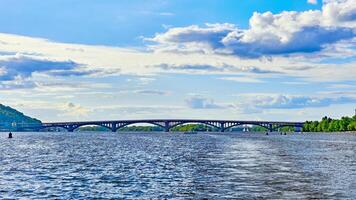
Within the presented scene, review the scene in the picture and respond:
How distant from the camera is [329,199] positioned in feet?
137

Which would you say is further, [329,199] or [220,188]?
[220,188]

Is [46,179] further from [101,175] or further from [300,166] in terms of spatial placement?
[300,166]

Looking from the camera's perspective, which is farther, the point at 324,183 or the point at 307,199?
the point at 324,183

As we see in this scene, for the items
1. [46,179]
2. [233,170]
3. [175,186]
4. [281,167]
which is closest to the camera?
[175,186]

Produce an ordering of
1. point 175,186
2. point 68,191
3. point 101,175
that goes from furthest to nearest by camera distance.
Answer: point 101,175 → point 175,186 → point 68,191

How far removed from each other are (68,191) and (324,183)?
2175cm

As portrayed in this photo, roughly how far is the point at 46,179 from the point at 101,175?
21.3ft

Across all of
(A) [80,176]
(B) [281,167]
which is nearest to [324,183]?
(B) [281,167]

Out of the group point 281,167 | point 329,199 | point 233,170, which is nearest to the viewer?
point 329,199

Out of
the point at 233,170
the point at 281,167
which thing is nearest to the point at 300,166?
the point at 281,167

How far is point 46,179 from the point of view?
188 ft

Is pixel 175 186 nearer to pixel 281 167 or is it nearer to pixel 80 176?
pixel 80 176

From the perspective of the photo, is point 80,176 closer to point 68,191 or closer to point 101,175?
point 101,175

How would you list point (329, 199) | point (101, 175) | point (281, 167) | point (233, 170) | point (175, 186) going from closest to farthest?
point (329, 199), point (175, 186), point (101, 175), point (233, 170), point (281, 167)
